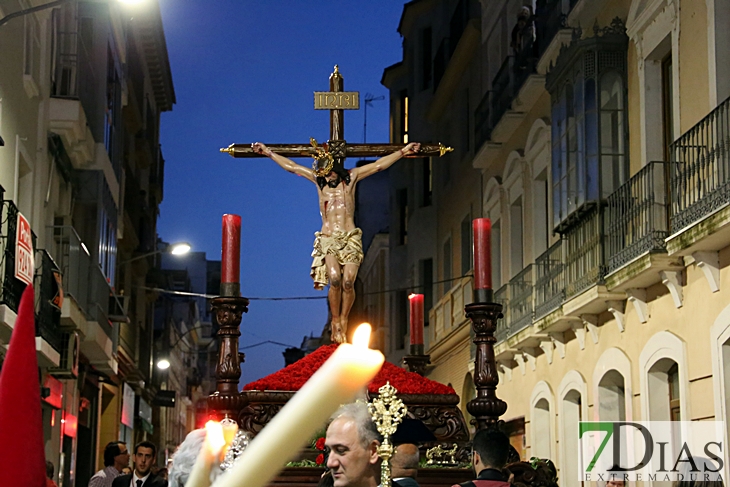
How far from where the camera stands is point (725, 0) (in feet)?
36.0

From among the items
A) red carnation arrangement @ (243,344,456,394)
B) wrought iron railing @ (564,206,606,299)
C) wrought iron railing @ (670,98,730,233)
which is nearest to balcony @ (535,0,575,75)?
wrought iron railing @ (564,206,606,299)

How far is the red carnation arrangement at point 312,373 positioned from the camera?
849 cm

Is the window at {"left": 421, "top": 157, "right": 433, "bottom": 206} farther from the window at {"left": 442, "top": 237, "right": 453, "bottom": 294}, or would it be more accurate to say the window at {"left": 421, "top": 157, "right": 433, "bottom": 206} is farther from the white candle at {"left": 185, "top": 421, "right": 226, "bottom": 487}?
the white candle at {"left": 185, "top": 421, "right": 226, "bottom": 487}

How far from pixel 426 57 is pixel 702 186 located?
2159 centimetres

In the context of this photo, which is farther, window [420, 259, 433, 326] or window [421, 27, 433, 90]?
window [421, 27, 433, 90]

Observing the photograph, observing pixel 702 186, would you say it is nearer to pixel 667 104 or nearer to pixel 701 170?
pixel 701 170

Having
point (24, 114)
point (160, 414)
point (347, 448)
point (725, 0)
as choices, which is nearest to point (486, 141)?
point (24, 114)

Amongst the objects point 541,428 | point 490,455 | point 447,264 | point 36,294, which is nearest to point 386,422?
point 490,455

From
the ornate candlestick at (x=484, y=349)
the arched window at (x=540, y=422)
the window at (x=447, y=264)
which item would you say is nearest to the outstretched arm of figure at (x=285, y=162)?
the ornate candlestick at (x=484, y=349)

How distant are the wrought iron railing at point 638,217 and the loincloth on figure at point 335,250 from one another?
3518 mm

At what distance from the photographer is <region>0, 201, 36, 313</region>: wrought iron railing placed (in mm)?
13500

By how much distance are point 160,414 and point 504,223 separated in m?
29.3

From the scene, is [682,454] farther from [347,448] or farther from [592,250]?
[347,448]

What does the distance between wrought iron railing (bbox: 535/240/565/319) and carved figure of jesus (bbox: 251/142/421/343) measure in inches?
→ 249
